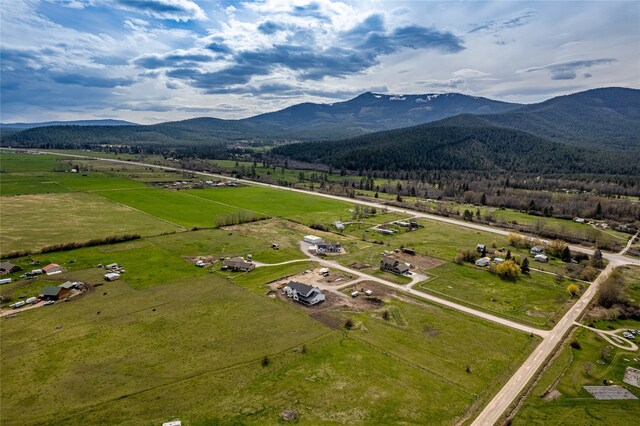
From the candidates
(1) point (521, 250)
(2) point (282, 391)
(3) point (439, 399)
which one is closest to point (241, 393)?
(2) point (282, 391)

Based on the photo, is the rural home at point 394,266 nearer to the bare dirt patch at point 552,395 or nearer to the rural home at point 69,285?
the bare dirt patch at point 552,395

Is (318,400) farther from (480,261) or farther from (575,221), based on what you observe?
(575,221)

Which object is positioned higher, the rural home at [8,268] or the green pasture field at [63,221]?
the green pasture field at [63,221]

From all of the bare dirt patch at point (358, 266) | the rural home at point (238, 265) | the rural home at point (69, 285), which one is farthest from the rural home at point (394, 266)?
the rural home at point (69, 285)

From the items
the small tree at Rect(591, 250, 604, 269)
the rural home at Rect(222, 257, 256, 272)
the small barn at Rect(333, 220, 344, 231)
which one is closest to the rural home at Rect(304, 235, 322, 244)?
the small barn at Rect(333, 220, 344, 231)

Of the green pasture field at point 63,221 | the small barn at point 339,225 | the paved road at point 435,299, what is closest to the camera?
the paved road at point 435,299

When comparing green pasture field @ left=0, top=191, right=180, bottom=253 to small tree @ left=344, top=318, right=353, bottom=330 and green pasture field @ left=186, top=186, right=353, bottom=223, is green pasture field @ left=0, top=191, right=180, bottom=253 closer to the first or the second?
green pasture field @ left=186, top=186, right=353, bottom=223

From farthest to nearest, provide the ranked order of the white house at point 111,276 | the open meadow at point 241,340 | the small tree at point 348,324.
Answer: the white house at point 111,276, the small tree at point 348,324, the open meadow at point 241,340

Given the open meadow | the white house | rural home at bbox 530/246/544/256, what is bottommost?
the open meadow
